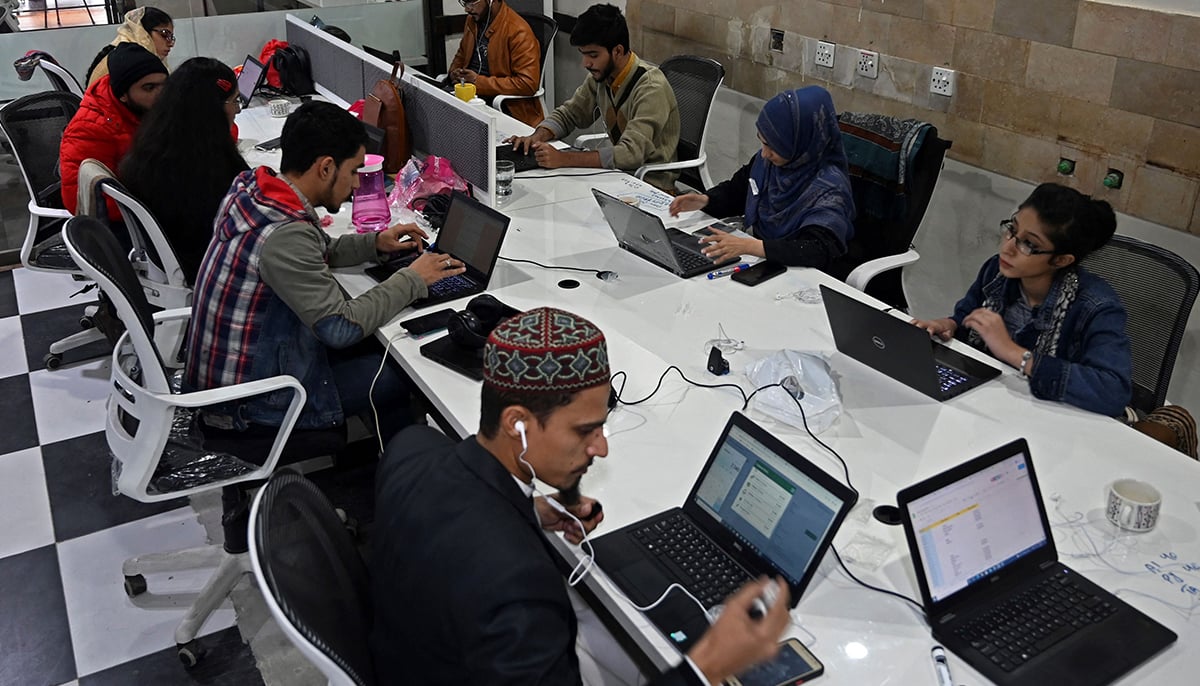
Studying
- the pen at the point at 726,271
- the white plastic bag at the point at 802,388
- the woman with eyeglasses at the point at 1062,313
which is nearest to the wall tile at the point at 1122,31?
the woman with eyeglasses at the point at 1062,313

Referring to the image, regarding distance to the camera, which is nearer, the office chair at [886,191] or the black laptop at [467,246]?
the black laptop at [467,246]

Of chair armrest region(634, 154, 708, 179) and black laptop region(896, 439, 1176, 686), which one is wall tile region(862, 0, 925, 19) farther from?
black laptop region(896, 439, 1176, 686)

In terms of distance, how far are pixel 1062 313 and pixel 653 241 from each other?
1.08m

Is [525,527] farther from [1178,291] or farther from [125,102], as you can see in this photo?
[125,102]

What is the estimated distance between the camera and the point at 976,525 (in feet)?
5.03

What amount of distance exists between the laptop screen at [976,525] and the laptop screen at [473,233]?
142cm

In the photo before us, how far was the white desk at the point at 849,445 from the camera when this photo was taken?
4.97 feet

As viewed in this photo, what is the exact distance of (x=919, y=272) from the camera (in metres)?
3.86

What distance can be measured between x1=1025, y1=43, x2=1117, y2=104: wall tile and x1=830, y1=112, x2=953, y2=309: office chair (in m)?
0.53

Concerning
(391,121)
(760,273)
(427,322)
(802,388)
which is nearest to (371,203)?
(391,121)

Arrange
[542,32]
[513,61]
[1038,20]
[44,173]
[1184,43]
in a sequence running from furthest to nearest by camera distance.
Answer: [542,32] < [513,61] < [44,173] < [1038,20] < [1184,43]

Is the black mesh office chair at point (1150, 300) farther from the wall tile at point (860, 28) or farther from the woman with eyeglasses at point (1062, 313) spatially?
the wall tile at point (860, 28)

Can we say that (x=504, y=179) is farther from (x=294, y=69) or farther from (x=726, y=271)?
(x=294, y=69)

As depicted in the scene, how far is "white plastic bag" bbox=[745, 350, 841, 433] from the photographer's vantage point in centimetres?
205
